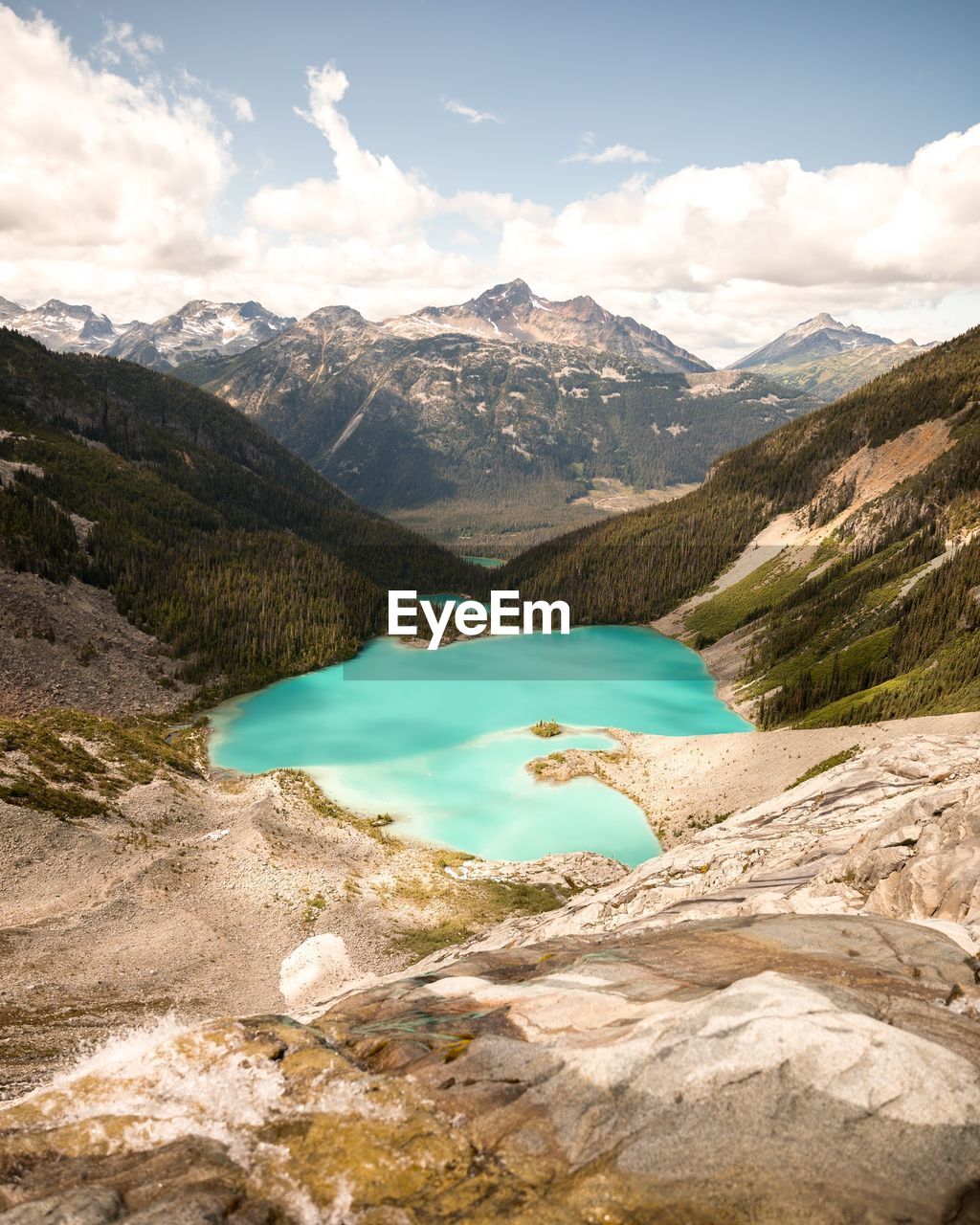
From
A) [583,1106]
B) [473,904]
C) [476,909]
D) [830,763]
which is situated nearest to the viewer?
[583,1106]

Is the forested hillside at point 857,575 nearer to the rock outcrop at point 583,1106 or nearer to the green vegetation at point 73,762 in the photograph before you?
the rock outcrop at point 583,1106

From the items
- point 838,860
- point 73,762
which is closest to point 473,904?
point 838,860

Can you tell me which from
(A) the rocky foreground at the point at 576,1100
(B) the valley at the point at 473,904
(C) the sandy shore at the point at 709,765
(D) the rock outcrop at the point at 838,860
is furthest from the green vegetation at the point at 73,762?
(C) the sandy shore at the point at 709,765

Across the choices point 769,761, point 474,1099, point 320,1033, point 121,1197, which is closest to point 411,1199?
point 474,1099

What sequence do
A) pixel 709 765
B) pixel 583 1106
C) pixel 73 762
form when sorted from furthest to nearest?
pixel 709 765, pixel 73 762, pixel 583 1106

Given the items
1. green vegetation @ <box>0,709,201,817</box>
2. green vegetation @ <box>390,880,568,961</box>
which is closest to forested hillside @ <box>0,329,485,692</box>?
green vegetation @ <box>0,709,201,817</box>

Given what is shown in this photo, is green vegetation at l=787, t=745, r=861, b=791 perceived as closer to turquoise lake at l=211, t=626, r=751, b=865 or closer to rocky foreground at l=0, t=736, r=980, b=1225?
turquoise lake at l=211, t=626, r=751, b=865

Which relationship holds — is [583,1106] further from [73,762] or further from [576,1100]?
[73,762]
